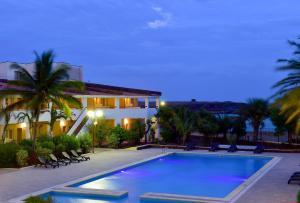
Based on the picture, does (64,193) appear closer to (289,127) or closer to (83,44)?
(289,127)

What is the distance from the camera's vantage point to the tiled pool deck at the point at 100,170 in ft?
52.8

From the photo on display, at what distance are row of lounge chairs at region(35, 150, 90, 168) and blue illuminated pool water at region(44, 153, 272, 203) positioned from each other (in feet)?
10.9

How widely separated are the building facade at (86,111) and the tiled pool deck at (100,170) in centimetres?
470

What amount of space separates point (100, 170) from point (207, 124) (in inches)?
542

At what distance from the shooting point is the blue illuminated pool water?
727 inches

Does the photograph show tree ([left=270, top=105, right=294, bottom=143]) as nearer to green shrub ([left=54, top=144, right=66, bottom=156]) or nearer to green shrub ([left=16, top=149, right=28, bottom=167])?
green shrub ([left=54, top=144, right=66, bottom=156])

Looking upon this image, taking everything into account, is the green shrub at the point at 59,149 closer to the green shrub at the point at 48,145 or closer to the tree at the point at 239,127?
the green shrub at the point at 48,145

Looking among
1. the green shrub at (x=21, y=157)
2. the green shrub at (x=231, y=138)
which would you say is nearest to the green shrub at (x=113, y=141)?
the green shrub at (x=231, y=138)

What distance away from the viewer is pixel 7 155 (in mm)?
22953

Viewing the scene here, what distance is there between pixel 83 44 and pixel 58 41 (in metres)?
7.37

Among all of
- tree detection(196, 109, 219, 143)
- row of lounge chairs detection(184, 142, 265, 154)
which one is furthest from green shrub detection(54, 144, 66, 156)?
tree detection(196, 109, 219, 143)

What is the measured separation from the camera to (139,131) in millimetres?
35281

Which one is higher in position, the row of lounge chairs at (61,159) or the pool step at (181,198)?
the row of lounge chairs at (61,159)

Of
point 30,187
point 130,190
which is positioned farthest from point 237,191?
point 30,187
